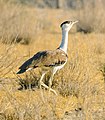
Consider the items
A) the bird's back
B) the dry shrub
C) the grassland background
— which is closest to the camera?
the grassland background

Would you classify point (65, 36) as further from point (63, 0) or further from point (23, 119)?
point (63, 0)

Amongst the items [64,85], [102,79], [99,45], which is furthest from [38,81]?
[99,45]

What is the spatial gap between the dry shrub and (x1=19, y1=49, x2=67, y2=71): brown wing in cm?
1103

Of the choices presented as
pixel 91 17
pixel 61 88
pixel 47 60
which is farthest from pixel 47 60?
pixel 91 17

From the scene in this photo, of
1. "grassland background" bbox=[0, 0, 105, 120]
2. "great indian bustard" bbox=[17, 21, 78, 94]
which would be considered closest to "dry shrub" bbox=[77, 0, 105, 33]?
"grassland background" bbox=[0, 0, 105, 120]

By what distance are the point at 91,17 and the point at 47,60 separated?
41.7 ft

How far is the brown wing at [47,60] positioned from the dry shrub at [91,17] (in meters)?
11.0

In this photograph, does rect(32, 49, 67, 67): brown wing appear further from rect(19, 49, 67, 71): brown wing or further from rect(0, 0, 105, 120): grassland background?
rect(0, 0, 105, 120): grassland background

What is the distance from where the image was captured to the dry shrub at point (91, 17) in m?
19.5

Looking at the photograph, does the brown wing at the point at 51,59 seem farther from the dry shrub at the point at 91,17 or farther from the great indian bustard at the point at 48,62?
the dry shrub at the point at 91,17

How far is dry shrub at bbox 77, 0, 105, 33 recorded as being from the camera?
766 inches

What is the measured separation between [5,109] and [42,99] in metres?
0.85

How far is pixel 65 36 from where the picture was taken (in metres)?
8.28

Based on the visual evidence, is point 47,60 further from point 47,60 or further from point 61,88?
point 61,88
